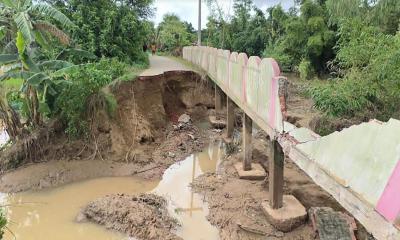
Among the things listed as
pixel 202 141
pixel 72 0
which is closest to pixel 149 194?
pixel 202 141

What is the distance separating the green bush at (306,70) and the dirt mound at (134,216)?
14.2 m

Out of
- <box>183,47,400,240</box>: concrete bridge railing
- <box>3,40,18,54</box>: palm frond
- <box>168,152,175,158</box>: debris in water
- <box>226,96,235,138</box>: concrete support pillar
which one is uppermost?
<box>3,40,18,54</box>: palm frond

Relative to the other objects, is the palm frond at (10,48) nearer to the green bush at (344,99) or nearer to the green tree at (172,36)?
the green bush at (344,99)

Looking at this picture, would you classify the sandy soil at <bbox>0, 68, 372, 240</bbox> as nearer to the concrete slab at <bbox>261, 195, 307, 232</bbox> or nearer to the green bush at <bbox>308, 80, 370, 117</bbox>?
the concrete slab at <bbox>261, 195, 307, 232</bbox>

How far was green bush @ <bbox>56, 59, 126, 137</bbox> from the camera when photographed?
11.1 metres

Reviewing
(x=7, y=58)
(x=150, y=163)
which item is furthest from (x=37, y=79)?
(x=150, y=163)

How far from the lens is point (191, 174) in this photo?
1123 cm

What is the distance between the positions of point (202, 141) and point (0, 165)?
6.72m

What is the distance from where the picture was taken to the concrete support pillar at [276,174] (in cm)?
738

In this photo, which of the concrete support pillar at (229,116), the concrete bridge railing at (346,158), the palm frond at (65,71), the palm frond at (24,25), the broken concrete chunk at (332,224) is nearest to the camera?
the concrete bridge railing at (346,158)

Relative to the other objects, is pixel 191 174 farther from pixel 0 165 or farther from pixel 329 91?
pixel 0 165

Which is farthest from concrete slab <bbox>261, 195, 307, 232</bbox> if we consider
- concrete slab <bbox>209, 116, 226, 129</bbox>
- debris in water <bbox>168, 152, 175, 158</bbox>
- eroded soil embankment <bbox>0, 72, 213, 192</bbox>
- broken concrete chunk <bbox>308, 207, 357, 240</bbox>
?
concrete slab <bbox>209, 116, 226, 129</bbox>

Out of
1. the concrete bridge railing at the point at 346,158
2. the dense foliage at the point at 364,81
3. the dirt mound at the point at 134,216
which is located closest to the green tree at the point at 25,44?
the dirt mound at the point at 134,216

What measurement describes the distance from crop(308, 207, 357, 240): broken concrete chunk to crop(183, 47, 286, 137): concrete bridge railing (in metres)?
2.05
